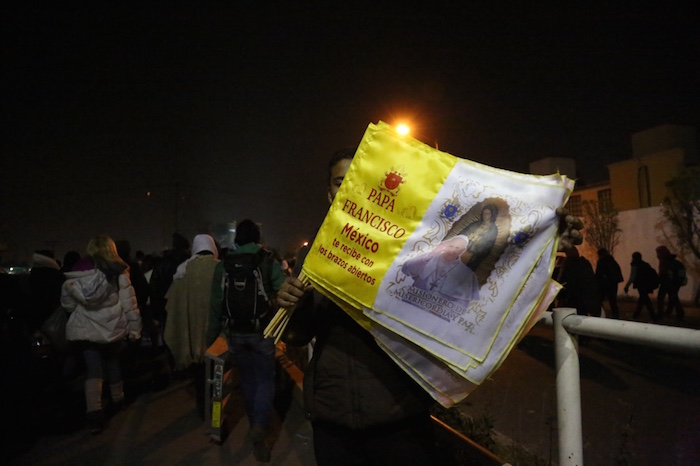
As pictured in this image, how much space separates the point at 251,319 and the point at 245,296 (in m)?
0.23

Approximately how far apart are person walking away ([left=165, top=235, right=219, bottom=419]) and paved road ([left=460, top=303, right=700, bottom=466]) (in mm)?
3460

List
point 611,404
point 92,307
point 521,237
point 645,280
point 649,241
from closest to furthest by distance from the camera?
1. point 521,237
2. point 92,307
3. point 611,404
4. point 645,280
5. point 649,241

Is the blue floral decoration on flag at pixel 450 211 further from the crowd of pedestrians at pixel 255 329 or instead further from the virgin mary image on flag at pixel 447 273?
the crowd of pedestrians at pixel 255 329

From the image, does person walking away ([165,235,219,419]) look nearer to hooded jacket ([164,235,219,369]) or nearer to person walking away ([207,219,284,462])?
hooded jacket ([164,235,219,369])

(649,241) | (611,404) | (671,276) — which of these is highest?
(649,241)

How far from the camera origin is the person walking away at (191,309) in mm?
5434

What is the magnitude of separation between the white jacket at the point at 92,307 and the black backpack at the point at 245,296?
1.62 m

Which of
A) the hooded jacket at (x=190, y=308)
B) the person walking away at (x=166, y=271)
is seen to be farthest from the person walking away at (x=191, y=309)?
the person walking away at (x=166, y=271)

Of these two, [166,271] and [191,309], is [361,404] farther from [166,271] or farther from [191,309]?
[166,271]

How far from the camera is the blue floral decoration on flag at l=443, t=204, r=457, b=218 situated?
150 cm

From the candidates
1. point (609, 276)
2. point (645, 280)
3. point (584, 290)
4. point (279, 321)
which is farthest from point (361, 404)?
point (645, 280)

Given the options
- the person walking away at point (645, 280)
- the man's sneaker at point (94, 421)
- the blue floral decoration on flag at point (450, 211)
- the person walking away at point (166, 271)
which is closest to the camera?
the blue floral decoration on flag at point (450, 211)

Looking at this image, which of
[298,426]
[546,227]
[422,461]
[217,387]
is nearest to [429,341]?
[546,227]

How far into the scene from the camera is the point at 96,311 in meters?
4.91
